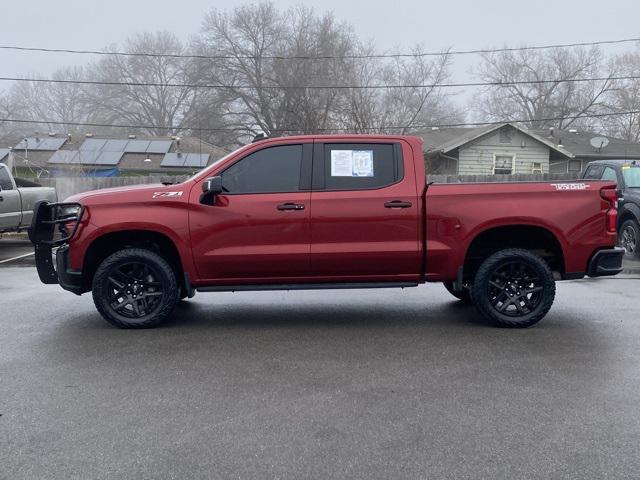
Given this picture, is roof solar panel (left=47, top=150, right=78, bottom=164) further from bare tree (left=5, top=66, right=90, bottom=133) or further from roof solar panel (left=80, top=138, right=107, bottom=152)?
bare tree (left=5, top=66, right=90, bottom=133)

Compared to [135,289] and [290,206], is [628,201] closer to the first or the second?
[290,206]

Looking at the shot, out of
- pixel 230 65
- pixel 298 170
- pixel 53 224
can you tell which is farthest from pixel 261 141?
pixel 230 65

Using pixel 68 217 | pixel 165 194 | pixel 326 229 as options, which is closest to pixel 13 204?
pixel 68 217

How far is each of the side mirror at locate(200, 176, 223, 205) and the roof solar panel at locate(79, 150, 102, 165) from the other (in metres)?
31.2

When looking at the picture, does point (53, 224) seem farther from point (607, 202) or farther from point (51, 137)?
point (51, 137)

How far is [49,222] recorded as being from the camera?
6559 mm

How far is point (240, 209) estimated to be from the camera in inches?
247

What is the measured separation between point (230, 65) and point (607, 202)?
37.5 m

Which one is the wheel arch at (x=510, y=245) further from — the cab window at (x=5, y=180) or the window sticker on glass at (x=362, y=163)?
the cab window at (x=5, y=180)

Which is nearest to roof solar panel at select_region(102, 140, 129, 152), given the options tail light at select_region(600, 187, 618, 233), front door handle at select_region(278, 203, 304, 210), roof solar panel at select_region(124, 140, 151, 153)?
roof solar panel at select_region(124, 140, 151, 153)

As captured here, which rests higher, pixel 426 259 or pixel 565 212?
pixel 565 212

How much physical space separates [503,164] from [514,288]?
2654 centimetres

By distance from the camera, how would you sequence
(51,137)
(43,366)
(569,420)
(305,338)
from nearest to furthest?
(569,420) < (43,366) < (305,338) < (51,137)

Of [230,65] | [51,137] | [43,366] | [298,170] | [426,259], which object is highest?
[230,65]
